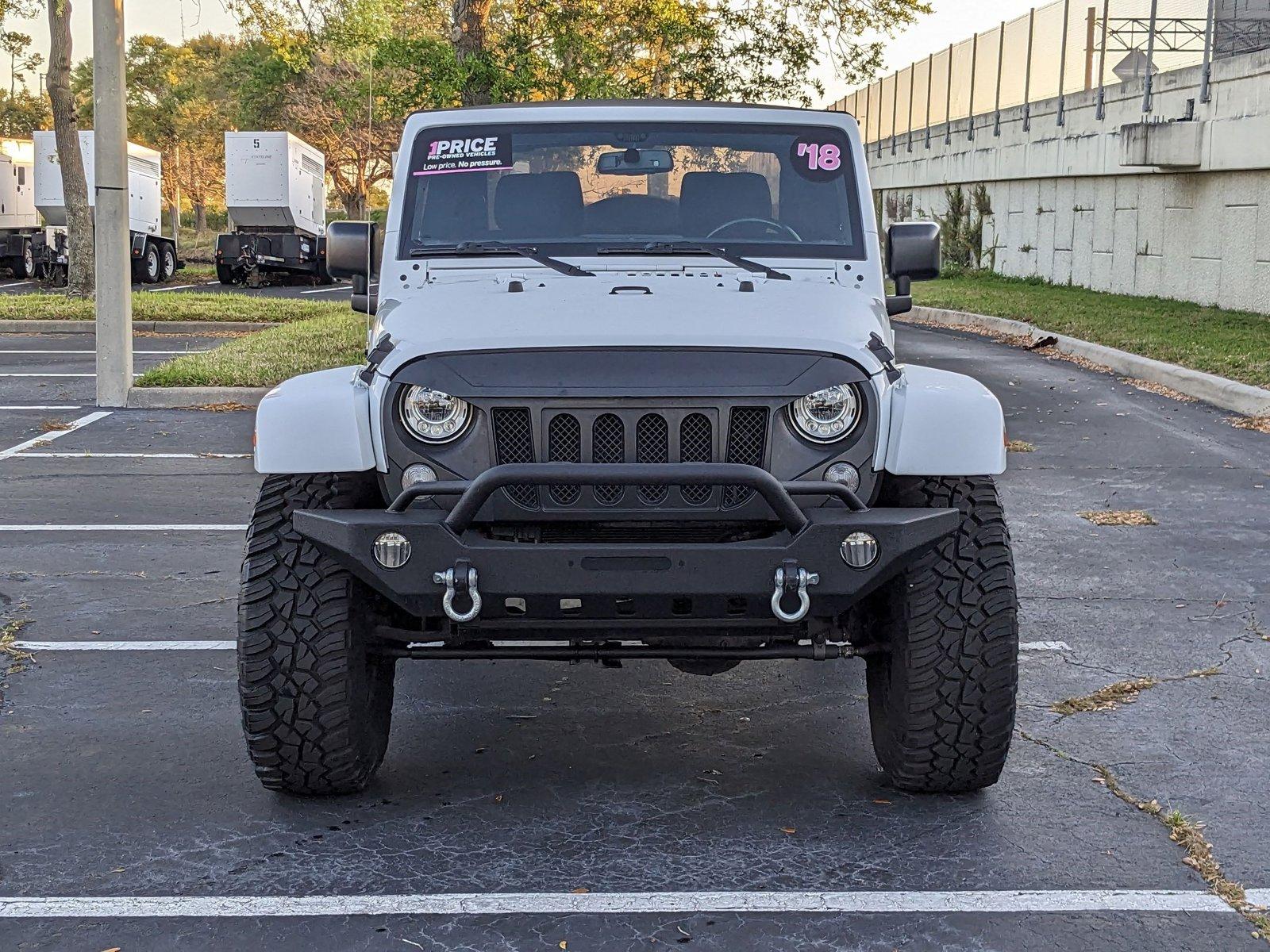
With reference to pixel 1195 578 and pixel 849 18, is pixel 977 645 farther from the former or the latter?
pixel 849 18

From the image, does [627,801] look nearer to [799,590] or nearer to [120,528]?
[799,590]

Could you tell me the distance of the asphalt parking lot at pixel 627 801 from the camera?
3.78m

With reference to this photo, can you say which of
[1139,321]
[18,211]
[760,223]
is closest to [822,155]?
[760,223]

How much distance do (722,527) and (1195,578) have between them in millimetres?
4095

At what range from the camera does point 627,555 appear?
4.07 metres

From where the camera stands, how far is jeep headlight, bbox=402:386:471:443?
14.2ft

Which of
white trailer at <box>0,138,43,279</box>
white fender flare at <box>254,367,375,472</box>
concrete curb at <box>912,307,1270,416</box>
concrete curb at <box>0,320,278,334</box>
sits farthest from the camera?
white trailer at <box>0,138,43,279</box>

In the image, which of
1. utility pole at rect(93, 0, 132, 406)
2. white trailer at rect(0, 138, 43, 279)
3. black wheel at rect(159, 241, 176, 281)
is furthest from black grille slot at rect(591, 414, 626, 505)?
white trailer at rect(0, 138, 43, 279)

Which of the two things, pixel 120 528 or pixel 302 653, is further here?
pixel 120 528

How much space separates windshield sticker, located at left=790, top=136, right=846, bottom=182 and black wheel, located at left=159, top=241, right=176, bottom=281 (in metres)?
33.5

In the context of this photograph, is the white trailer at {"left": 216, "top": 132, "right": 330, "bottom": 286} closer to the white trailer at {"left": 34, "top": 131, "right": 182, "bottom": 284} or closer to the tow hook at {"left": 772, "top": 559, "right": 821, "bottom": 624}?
the white trailer at {"left": 34, "top": 131, "right": 182, "bottom": 284}

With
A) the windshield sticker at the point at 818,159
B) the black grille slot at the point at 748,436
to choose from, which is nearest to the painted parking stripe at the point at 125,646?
the black grille slot at the point at 748,436

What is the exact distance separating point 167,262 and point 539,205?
34002mm

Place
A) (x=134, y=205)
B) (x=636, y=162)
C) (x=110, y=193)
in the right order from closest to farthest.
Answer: (x=636, y=162) → (x=110, y=193) → (x=134, y=205)
